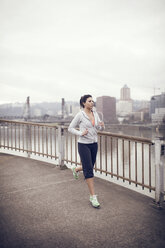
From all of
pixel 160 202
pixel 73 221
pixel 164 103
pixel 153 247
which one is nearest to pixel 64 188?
pixel 73 221

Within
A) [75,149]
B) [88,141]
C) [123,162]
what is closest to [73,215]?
[88,141]

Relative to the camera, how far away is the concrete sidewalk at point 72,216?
225 centimetres

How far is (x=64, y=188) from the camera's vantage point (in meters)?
3.84

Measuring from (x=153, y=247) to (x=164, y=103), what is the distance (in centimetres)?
14453

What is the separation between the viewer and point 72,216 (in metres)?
2.80

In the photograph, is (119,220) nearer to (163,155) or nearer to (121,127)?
(163,155)

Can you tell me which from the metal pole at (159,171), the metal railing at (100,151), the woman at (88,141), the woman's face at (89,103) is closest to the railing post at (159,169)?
the metal pole at (159,171)

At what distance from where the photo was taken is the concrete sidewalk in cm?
225

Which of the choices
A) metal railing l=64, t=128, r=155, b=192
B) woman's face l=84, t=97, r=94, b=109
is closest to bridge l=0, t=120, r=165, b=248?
metal railing l=64, t=128, r=155, b=192

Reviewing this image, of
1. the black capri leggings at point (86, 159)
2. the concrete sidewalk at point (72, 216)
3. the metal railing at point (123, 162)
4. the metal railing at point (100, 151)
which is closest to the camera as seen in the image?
the concrete sidewalk at point (72, 216)

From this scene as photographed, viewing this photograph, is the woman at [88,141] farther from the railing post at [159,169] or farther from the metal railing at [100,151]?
the railing post at [159,169]

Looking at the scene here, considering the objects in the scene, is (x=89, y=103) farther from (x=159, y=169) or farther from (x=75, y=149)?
(x=75, y=149)

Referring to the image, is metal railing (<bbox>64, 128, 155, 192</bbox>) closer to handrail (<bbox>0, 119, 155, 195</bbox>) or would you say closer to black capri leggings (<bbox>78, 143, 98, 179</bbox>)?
handrail (<bbox>0, 119, 155, 195</bbox>)

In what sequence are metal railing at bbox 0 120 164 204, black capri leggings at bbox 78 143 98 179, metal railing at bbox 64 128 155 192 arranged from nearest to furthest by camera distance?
black capri leggings at bbox 78 143 98 179
metal railing at bbox 64 128 155 192
metal railing at bbox 0 120 164 204
